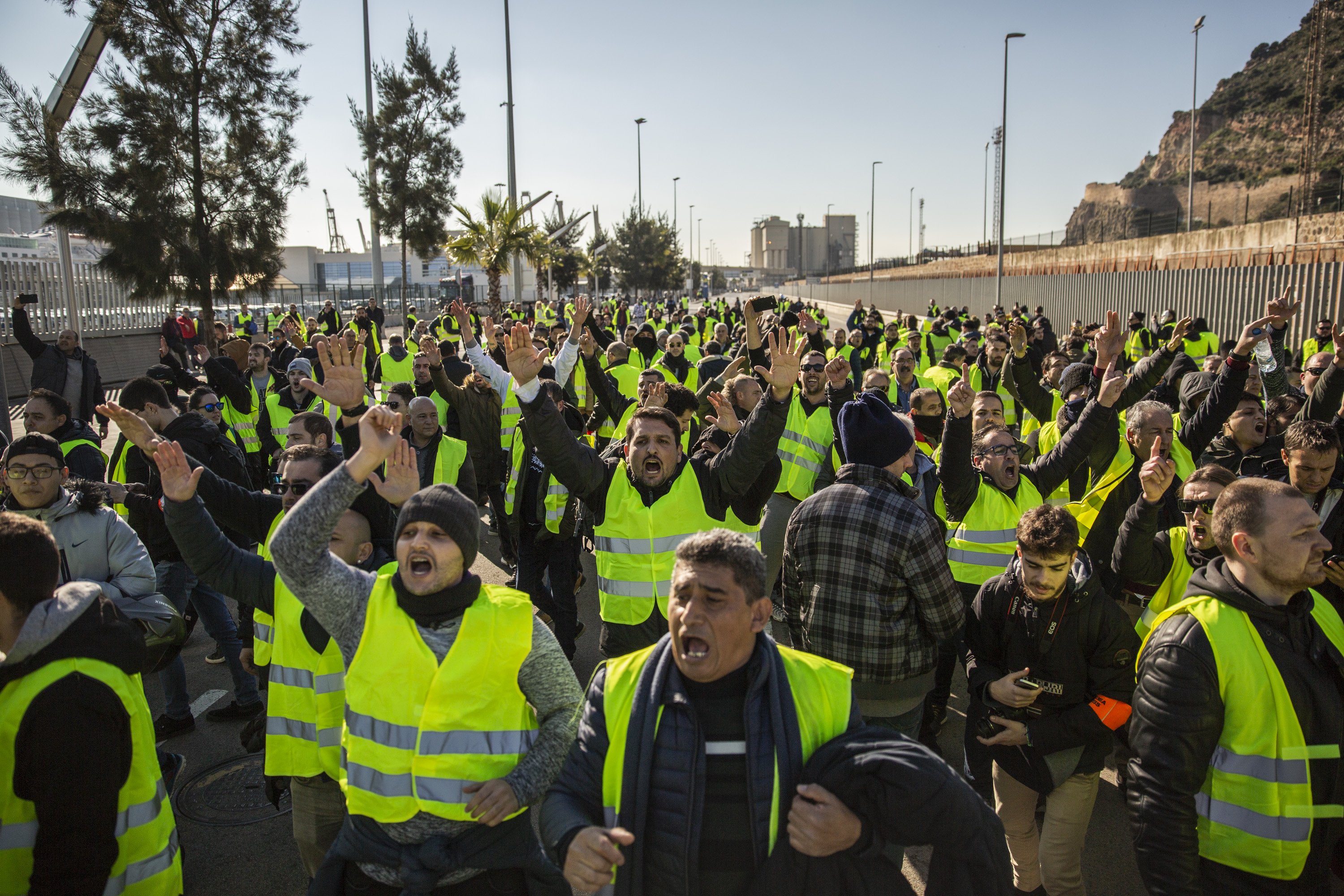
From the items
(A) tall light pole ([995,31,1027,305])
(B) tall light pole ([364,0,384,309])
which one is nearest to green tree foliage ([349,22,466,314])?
(B) tall light pole ([364,0,384,309])

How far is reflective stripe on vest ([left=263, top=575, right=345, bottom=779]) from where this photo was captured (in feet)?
9.90

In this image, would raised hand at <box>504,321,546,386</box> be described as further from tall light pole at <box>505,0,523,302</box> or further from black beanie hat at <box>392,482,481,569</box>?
tall light pole at <box>505,0,523,302</box>

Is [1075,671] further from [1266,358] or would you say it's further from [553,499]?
[1266,358]

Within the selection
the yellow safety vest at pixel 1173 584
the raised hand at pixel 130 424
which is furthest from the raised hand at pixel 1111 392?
the raised hand at pixel 130 424

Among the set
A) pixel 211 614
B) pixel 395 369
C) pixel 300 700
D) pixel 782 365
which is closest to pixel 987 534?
pixel 782 365

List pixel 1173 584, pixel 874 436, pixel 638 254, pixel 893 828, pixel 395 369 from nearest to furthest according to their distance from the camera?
1. pixel 893 828
2. pixel 874 436
3. pixel 1173 584
4. pixel 395 369
5. pixel 638 254

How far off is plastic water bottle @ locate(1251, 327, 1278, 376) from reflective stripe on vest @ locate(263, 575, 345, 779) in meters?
7.27

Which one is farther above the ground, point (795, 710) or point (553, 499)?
point (795, 710)

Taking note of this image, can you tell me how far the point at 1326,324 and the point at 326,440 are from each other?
1029 cm

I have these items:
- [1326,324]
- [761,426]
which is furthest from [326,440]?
[1326,324]

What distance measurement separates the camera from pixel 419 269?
224 ft

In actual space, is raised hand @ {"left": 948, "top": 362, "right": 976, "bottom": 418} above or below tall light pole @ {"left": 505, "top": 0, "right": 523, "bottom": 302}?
below

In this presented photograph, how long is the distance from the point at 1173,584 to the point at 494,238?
2442 centimetres

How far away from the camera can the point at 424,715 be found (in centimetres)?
246
